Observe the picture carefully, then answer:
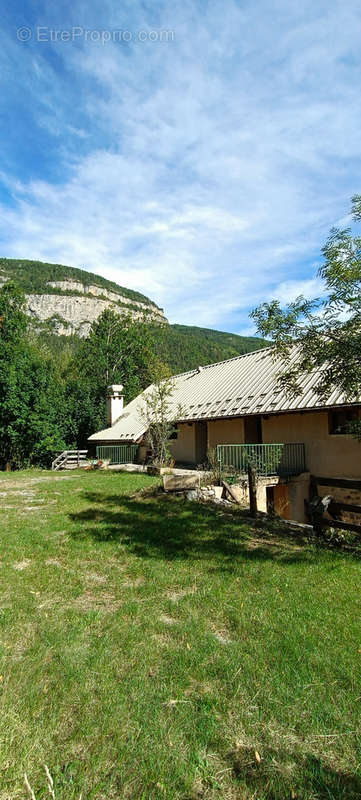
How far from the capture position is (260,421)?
17.0 meters

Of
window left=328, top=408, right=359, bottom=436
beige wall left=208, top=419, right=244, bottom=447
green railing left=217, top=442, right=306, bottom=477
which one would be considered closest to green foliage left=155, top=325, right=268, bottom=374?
beige wall left=208, top=419, right=244, bottom=447

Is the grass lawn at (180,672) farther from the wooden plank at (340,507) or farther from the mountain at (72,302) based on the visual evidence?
the mountain at (72,302)

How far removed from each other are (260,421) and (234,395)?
166cm

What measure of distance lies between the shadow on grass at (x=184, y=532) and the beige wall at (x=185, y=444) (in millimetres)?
10004

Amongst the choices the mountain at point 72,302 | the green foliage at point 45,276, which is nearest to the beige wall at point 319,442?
the mountain at point 72,302

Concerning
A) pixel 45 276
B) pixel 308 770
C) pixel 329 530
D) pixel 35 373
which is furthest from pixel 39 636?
pixel 45 276

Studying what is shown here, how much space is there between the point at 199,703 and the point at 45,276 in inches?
4603

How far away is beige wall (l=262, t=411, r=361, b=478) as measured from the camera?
41.7 ft

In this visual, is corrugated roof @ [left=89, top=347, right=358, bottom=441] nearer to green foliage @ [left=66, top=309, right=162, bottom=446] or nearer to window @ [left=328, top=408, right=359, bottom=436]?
window @ [left=328, top=408, right=359, bottom=436]

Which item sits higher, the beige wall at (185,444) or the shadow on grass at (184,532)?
the beige wall at (185,444)

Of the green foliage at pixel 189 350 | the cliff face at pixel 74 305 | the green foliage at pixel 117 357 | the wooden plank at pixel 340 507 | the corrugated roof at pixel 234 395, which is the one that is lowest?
the wooden plank at pixel 340 507

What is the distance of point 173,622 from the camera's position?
412 centimetres

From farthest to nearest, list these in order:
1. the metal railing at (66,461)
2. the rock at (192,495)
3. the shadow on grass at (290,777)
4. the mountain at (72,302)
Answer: the mountain at (72,302)
the metal railing at (66,461)
the rock at (192,495)
the shadow on grass at (290,777)

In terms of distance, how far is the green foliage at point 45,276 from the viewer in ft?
323
